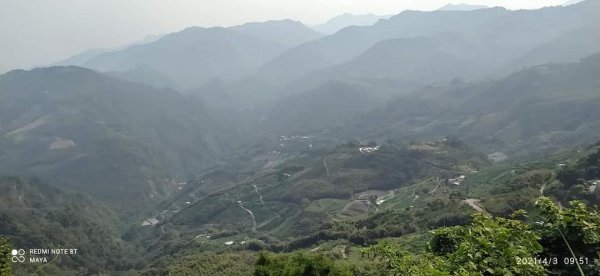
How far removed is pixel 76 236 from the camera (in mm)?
146000

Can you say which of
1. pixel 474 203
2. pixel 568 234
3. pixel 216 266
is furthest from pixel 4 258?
pixel 474 203

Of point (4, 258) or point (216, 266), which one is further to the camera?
point (216, 266)

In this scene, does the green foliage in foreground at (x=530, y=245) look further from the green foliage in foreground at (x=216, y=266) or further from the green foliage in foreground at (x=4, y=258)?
the green foliage in foreground at (x=216, y=266)

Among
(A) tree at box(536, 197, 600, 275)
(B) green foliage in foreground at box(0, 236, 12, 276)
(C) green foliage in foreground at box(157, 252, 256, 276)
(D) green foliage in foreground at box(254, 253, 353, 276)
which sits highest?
(A) tree at box(536, 197, 600, 275)

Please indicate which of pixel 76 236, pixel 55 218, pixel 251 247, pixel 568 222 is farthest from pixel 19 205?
pixel 568 222

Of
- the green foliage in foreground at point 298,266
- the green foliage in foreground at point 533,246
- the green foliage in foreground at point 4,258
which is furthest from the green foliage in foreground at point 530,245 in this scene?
the green foliage in foreground at point 298,266

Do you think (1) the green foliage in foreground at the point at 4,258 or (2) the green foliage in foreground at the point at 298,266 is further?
(2) the green foliage in foreground at the point at 298,266

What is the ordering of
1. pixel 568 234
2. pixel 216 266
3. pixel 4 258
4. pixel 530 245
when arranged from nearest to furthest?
pixel 530 245
pixel 568 234
pixel 4 258
pixel 216 266

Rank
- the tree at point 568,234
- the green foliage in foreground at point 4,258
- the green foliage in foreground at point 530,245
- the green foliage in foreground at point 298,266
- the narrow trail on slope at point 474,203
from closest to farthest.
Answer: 1. the green foliage in foreground at point 530,245
2. the tree at point 568,234
3. the green foliage in foreground at point 4,258
4. the green foliage in foreground at point 298,266
5. the narrow trail on slope at point 474,203

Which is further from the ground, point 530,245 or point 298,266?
point 530,245

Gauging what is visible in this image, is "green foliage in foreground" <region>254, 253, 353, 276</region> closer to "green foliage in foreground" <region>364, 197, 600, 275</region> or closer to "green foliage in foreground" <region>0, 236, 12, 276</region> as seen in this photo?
"green foliage in foreground" <region>0, 236, 12, 276</region>

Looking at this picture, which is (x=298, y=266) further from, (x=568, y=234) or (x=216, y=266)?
(x=216, y=266)

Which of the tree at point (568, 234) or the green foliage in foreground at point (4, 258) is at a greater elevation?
the tree at point (568, 234)

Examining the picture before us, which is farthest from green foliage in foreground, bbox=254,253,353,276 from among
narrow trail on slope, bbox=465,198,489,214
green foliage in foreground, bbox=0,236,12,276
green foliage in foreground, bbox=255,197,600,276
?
narrow trail on slope, bbox=465,198,489,214
